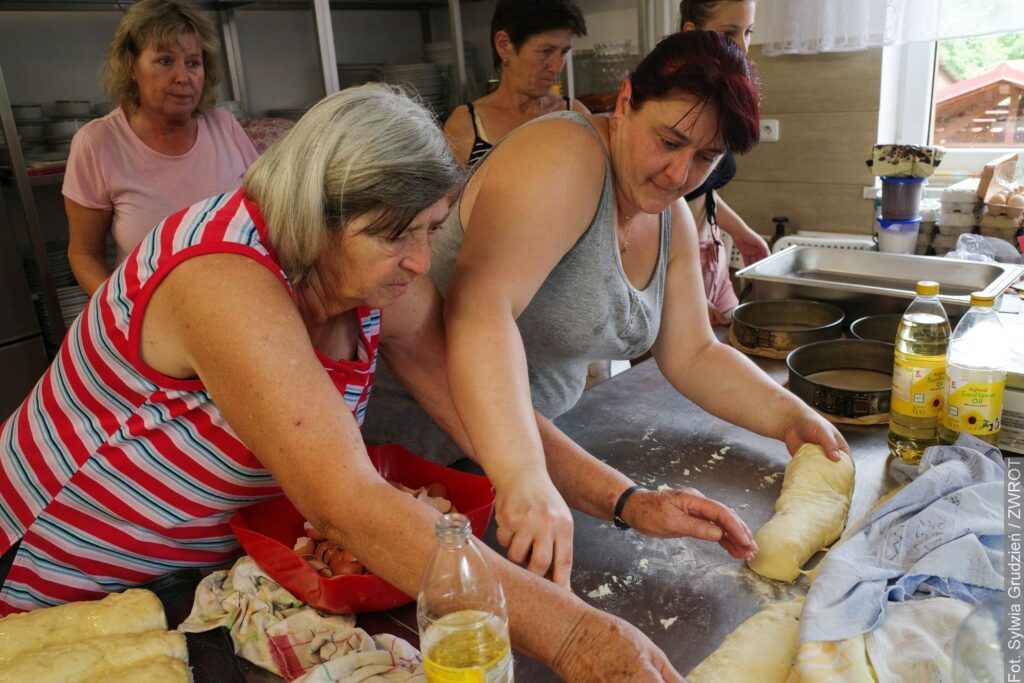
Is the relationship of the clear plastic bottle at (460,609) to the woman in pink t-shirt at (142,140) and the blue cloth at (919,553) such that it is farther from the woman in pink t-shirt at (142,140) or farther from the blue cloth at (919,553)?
the woman in pink t-shirt at (142,140)

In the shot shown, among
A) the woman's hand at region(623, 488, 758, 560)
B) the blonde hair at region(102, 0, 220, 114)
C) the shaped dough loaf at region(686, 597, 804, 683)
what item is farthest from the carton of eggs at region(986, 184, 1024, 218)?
the blonde hair at region(102, 0, 220, 114)

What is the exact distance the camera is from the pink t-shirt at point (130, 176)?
2.31 metres

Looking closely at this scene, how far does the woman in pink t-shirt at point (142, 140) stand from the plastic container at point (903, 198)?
203 centimetres

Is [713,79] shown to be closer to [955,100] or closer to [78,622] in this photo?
[78,622]

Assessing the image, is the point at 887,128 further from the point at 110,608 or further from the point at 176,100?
the point at 110,608

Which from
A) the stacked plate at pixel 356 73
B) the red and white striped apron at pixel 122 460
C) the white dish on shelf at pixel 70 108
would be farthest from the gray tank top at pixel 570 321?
the stacked plate at pixel 356 73

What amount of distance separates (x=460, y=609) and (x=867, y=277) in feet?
5.54

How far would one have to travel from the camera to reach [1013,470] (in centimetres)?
117

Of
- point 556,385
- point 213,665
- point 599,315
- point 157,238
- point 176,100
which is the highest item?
point 176,100

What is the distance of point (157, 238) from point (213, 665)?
52cm

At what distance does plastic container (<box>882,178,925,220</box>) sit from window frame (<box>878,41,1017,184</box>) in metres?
0.99

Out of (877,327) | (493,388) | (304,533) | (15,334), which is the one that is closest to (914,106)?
(877,327)

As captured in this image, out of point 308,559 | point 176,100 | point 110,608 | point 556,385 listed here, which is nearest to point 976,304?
point 556,385

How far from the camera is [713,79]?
1.17 metres
